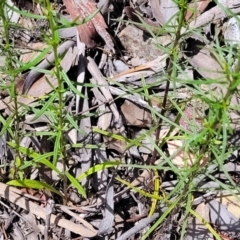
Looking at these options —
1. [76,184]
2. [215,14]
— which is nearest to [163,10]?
[215,14]

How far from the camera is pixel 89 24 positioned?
233cm

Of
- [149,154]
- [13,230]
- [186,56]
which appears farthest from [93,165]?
[186,56]

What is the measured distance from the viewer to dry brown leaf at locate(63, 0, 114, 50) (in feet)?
7.65

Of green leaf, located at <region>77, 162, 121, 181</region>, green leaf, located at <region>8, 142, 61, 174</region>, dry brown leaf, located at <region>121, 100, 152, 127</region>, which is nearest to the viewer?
green leaf, located at <region>8, 142, 61, 174</region>

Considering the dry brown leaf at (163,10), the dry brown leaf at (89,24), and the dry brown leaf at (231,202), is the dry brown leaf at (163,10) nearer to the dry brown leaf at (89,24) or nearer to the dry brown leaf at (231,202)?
the dry brown leaf at (89,24)

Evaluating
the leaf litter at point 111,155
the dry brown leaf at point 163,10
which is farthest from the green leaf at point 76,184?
the dry brown leaf at point 163,10

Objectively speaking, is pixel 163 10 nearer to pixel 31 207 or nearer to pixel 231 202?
pixel 231 202

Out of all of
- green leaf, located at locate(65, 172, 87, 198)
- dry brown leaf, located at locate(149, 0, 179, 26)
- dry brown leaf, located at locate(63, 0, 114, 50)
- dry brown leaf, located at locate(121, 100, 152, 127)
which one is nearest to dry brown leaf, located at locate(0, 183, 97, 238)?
green leaf, located at locate(65, 172, 87, 198)

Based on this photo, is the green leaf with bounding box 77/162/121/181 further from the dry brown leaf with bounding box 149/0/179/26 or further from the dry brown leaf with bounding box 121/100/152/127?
the dry brown leaf with bounding box 149/0/179/26

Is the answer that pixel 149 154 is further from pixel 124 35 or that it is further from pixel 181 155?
pixel 124 35

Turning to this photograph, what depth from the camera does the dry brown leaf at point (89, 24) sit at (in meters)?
2.33

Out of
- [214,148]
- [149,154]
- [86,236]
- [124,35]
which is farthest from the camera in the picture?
[124,35]

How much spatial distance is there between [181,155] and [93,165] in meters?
0.37

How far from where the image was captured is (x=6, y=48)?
1644 mm
